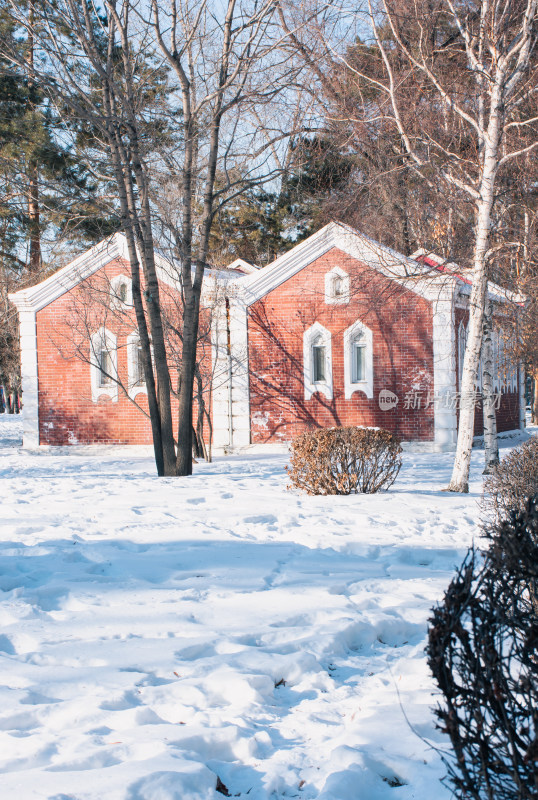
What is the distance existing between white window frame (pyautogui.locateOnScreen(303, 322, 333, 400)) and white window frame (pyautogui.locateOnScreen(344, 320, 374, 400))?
1.43 feet

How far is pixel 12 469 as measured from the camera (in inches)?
642

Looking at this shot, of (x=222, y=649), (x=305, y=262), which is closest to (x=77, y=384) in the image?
(x=305, y=262)

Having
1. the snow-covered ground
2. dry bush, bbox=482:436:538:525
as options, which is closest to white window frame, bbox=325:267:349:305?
the snow-covered ground

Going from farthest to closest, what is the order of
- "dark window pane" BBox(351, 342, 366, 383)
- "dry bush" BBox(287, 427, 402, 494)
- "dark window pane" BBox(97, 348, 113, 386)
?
"dark window pane" BBox(97, 348, 113, 386) → "dark window pane" BBox(351, 342, 366, 383) → "dry bush" BBox(287, 427, 402, 494)

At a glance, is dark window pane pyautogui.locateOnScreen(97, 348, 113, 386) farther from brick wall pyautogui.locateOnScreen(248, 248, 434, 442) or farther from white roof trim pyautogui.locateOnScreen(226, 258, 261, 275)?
white roof trim pyautogui.locateOnScreen(226, 258, 261, 275)

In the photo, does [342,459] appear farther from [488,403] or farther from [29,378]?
[29,378]

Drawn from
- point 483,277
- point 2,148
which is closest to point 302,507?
point 483,277

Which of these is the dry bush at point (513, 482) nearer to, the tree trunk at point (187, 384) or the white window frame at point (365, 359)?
the tree trunk at point (187, 384)

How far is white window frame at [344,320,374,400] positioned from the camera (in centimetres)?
1944

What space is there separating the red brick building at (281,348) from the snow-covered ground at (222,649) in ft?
34.2

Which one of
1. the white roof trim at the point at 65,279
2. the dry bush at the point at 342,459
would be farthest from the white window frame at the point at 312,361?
the dry bush at the point at 342,459

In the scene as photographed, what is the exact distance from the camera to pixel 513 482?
715 cm

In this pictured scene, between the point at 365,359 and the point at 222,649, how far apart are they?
1563cm

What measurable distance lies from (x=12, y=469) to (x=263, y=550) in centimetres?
1100
